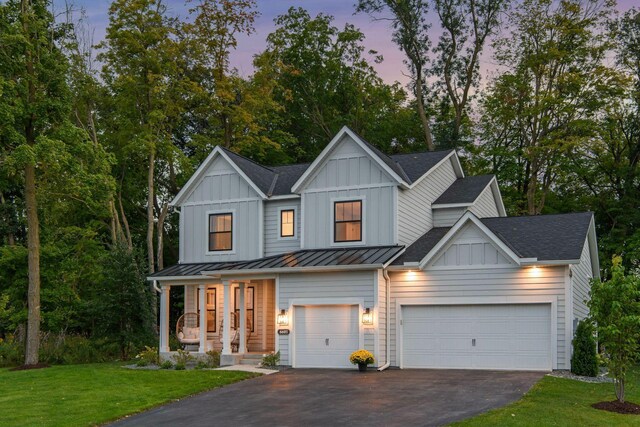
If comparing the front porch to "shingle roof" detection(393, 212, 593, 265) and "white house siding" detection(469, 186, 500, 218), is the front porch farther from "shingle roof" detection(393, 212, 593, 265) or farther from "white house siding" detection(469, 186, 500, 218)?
"white house siding" detection(469, 186, 500, 218)

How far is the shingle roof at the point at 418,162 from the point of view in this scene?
25.1 metres

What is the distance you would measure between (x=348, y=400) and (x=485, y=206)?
1441 cm

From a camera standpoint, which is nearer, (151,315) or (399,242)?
(399,242)

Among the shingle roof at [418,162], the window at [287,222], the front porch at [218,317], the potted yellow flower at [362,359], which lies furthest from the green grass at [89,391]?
the shingle roof at [418,162]

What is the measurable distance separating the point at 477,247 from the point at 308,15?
25.6 meters

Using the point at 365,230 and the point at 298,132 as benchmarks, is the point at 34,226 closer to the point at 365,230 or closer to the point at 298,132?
the point at 365,230

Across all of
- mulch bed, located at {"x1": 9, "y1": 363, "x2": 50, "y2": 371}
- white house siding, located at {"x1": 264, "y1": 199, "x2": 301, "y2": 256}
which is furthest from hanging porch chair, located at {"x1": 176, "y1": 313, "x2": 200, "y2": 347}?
mulch bed, located at {"x1": 9, "y1": 363, "x2": 50, "y2": 371}

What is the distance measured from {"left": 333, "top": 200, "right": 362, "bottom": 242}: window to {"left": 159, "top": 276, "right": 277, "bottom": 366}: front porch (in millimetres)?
3365

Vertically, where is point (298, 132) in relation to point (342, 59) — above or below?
below

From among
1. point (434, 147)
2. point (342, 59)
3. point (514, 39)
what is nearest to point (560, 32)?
point (514, 39)

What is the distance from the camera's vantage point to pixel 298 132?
1720 inches

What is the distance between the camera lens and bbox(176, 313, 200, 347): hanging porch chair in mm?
25078

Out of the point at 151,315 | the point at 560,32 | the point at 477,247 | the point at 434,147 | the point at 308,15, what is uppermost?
the point at 308,15

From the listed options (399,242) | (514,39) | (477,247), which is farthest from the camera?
(514,39)
